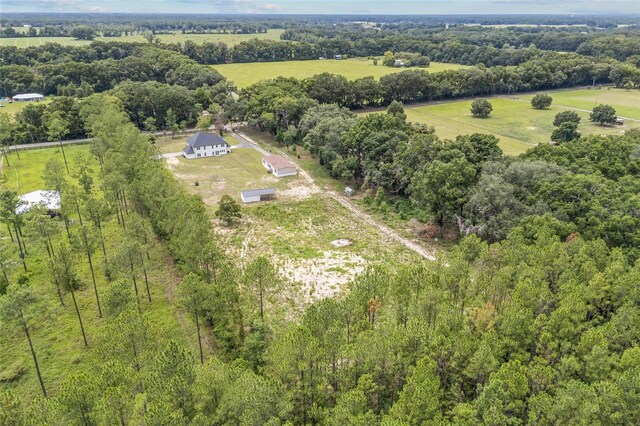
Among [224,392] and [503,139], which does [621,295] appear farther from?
[503,139]

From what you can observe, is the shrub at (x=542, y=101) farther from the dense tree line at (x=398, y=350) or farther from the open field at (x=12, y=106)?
the open field at (x=12, y=106)

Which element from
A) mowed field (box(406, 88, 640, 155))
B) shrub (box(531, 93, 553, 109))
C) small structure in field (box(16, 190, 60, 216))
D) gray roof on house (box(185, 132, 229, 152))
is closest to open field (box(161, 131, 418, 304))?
gray roof on house (box(185, 132, 229, 152))

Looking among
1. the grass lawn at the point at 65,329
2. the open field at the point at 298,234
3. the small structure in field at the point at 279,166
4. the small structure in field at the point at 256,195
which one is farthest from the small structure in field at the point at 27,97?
the small structure in field at the point at 256,195

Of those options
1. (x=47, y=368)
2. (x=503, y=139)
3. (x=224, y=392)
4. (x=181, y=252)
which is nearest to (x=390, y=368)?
(x=224, y=392)

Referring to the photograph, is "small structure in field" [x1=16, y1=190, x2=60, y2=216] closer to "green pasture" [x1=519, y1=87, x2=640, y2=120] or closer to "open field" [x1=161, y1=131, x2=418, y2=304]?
"open field" [x1=161, y1=131, x2=418, y2=304]

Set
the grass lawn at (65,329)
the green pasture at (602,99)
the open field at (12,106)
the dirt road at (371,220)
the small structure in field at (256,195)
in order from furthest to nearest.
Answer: the green pasture at (602,99), the open field at (12,106), the small structure in field at (256,195), the dirt road at (371,220), the grass lawn at (65,329)

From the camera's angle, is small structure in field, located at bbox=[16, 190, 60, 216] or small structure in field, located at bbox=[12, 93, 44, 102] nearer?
small structure in field, located at bbox=[16, 190, 60, 216]
